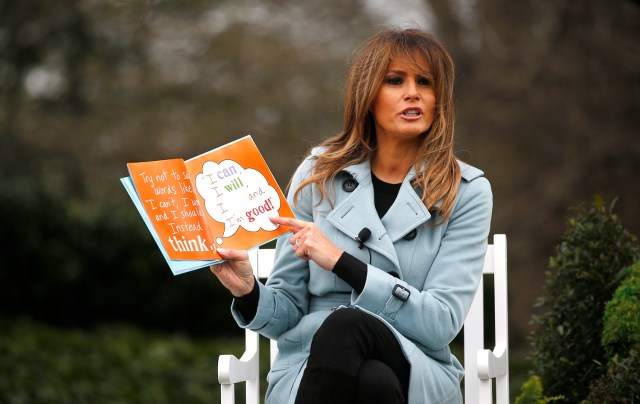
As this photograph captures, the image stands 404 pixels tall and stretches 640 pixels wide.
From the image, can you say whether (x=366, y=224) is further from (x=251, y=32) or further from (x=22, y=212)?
(x=251, y=32)

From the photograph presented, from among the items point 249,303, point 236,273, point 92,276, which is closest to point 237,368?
point 249,303

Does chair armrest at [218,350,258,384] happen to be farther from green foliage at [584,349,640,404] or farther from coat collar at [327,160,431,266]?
green foliage at [584,349,640,404]

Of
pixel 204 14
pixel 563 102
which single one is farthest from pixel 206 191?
pixel 204 14

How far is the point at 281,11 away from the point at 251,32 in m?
A: 0.46

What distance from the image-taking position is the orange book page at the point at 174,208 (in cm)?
303

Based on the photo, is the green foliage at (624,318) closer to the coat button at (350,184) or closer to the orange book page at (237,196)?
the coat button at (350,184)

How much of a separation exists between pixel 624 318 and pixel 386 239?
0.81m

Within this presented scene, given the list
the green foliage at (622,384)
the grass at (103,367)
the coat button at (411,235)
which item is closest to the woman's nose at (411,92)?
the coat button at (411,235)

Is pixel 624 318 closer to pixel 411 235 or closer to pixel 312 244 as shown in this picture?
pixel 411 235

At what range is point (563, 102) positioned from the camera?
31.5ft

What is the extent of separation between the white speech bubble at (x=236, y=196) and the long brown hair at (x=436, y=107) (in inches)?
10.8

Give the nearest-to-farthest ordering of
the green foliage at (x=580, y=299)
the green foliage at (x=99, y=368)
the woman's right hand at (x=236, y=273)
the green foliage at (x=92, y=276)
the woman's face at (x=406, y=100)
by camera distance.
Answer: the woman's right hand at (x=236, y=273), the woman's face at (x=406, y=100), the green foliage at (x=580, y=299), the green foliage at (x=99, y=368), the green foliage at (x=92, y=276)

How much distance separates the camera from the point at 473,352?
3.72 m

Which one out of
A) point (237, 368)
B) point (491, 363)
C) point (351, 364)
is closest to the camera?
point (351, 364)
